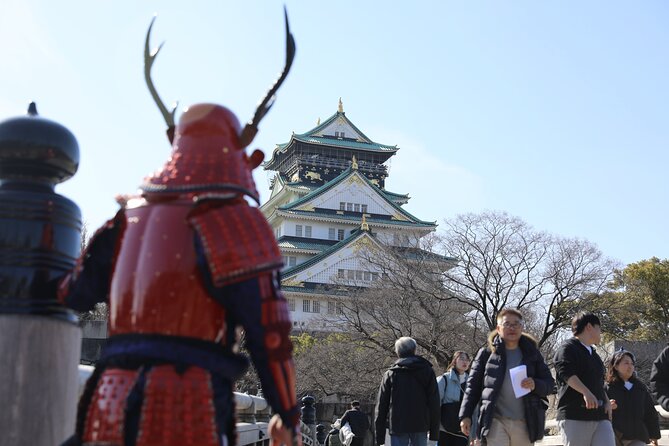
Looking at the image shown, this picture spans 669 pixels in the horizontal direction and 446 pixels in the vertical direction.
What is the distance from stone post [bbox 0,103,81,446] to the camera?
3584 mm

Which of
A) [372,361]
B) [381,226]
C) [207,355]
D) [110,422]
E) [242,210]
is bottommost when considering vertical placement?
[110,422]

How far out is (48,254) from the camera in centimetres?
369

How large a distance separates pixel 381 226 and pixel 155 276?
53.8 metres

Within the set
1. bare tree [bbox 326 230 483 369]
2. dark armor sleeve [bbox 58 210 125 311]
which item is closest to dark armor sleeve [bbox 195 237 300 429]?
dark armor sleeve [bbox 58 210 125 311]

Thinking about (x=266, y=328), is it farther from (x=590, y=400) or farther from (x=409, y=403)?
(x=409, y=403)

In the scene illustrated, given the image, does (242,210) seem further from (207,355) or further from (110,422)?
(110,422)

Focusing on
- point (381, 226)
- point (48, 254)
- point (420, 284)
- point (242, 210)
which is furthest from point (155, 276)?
point (381, 226)

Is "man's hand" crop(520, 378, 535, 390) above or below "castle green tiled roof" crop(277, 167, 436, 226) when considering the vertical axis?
below

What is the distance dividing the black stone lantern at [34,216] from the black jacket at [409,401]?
4746 mm

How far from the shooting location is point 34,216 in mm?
3697

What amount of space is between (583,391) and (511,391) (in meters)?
0.53

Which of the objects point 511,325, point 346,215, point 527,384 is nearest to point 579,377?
point 527,384

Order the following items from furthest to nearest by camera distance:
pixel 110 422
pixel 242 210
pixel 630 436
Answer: pixel 630 436, pixel 242 210, pixel 110 422

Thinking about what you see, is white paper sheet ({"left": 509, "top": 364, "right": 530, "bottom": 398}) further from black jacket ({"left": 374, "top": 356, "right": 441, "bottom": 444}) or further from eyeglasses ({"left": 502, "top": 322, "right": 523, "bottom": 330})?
black jacket ({"left": 374, "top": 356, "right": 441, "bottom": 444})
